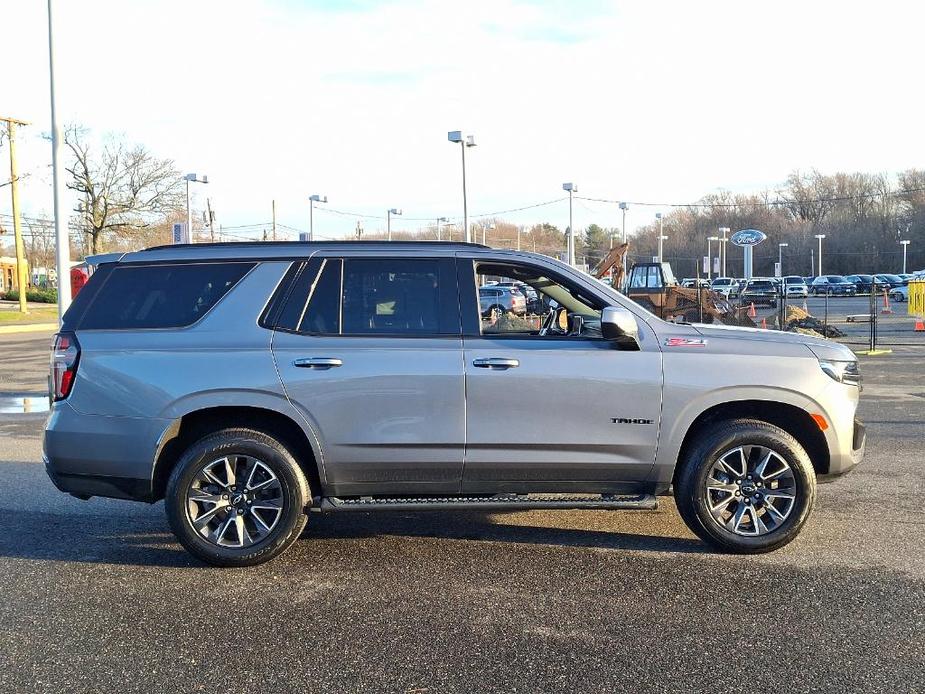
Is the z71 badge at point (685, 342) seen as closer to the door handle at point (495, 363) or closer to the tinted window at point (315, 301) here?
the door handle at point (495, 363)

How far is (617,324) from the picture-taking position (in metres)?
4.99

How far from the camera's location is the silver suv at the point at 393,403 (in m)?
5.08

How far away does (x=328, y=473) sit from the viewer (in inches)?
203

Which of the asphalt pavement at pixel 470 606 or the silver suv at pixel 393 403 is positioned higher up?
the silver suv at pixel 393 403

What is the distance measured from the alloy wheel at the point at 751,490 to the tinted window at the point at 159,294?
128 inches

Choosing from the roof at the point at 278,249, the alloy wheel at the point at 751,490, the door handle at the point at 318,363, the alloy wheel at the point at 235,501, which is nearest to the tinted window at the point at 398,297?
the roof at the point at 278,249

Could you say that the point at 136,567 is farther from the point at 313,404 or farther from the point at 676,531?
the point at 676,531

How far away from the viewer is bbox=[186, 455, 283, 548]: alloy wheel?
5086mm

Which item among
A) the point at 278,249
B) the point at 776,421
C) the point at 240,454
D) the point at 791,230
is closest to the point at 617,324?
the point at 776,421

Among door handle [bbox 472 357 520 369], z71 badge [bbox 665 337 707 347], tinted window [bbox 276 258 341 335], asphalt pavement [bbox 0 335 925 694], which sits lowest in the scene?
asphalt pavement [bbox 0 335 925 694]

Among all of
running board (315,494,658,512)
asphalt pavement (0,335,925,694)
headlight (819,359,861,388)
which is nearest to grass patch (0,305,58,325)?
asphalt pavement (0,335,925,694)

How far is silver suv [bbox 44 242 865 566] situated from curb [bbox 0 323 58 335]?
31.2 m

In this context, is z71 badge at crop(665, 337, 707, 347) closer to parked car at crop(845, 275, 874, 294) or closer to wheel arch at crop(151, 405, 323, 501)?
wheel arch at crop(151, 405, 323, 501)

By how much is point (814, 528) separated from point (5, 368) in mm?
17605
